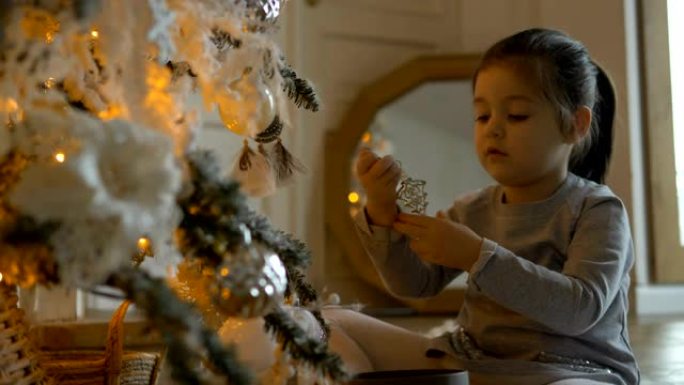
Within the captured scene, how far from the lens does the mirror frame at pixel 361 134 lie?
267 cm

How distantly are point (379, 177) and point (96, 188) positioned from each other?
22.9 inches

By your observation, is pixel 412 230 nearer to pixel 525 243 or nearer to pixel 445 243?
pixel 445 243

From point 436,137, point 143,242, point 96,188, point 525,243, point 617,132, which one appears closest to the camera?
point 96,188

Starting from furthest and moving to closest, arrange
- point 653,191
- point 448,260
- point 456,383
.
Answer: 1. point 653,191
2. point 448,260
3. point 456,383

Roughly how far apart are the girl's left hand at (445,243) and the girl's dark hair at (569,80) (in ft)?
0.81

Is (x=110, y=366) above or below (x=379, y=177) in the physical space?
below

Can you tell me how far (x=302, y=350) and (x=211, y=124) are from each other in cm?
198

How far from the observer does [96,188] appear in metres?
0.45

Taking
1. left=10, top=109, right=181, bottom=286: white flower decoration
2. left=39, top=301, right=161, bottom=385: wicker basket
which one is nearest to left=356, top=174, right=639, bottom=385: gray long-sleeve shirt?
left=39, top=301, right=161, bottom=385: wicker basket

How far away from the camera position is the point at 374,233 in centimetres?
109

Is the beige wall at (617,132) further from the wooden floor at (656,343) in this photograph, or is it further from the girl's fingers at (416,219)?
the girl's fingers at (416,219)

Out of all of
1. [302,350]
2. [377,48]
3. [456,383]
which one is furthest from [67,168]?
[377,48]

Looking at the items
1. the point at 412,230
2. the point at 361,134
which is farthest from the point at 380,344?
the point at 361,134

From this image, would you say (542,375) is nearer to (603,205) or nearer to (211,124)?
(603,205)
